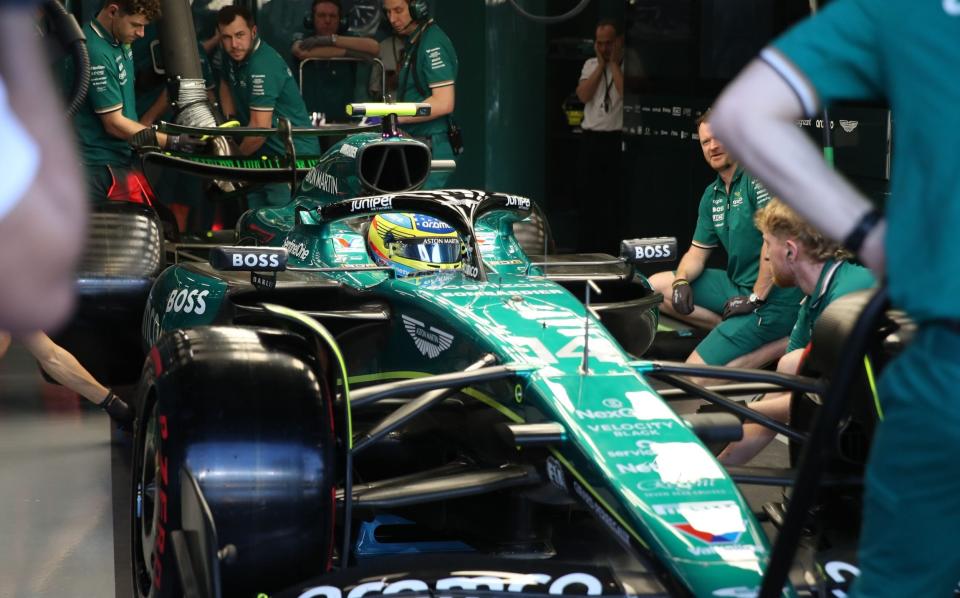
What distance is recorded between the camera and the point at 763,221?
399 cm

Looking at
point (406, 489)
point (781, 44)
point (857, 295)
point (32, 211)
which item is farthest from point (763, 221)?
point (32, 211)

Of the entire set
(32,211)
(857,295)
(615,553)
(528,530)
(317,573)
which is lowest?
(615,553)

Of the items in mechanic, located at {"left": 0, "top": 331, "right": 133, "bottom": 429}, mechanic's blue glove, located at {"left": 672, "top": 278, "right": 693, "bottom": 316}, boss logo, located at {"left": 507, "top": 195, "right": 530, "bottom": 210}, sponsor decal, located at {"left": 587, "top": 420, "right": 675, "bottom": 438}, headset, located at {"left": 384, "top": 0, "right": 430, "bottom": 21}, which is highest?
headset, located at {"left": 384, "top": 0, "right": 430, "bottom": 21}

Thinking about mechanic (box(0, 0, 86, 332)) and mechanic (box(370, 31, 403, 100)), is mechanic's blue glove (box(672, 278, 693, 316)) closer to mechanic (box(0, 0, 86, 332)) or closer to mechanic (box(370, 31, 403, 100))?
mechanic (box(0, 0, 86, 332))

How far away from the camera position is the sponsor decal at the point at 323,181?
4645mm

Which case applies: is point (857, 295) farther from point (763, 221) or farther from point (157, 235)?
point (157, 235)

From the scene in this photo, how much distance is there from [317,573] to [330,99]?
7.60 metres

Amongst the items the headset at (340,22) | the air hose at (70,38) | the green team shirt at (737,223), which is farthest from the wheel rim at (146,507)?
the headset at (340,22)

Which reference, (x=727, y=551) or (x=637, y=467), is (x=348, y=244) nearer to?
(x=637, y=467)

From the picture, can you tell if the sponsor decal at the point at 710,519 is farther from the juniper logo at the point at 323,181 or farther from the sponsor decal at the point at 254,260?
the juniper logo at the point at 323,181

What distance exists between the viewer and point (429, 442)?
3662 mm

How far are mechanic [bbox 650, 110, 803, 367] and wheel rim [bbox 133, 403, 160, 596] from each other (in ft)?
8.05

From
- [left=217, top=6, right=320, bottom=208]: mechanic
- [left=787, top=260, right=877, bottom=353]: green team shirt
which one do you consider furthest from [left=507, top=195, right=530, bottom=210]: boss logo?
[left=217, top=6, right=320, bottom=208]: mechanic

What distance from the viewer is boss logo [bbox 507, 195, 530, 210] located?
4.09 meters
